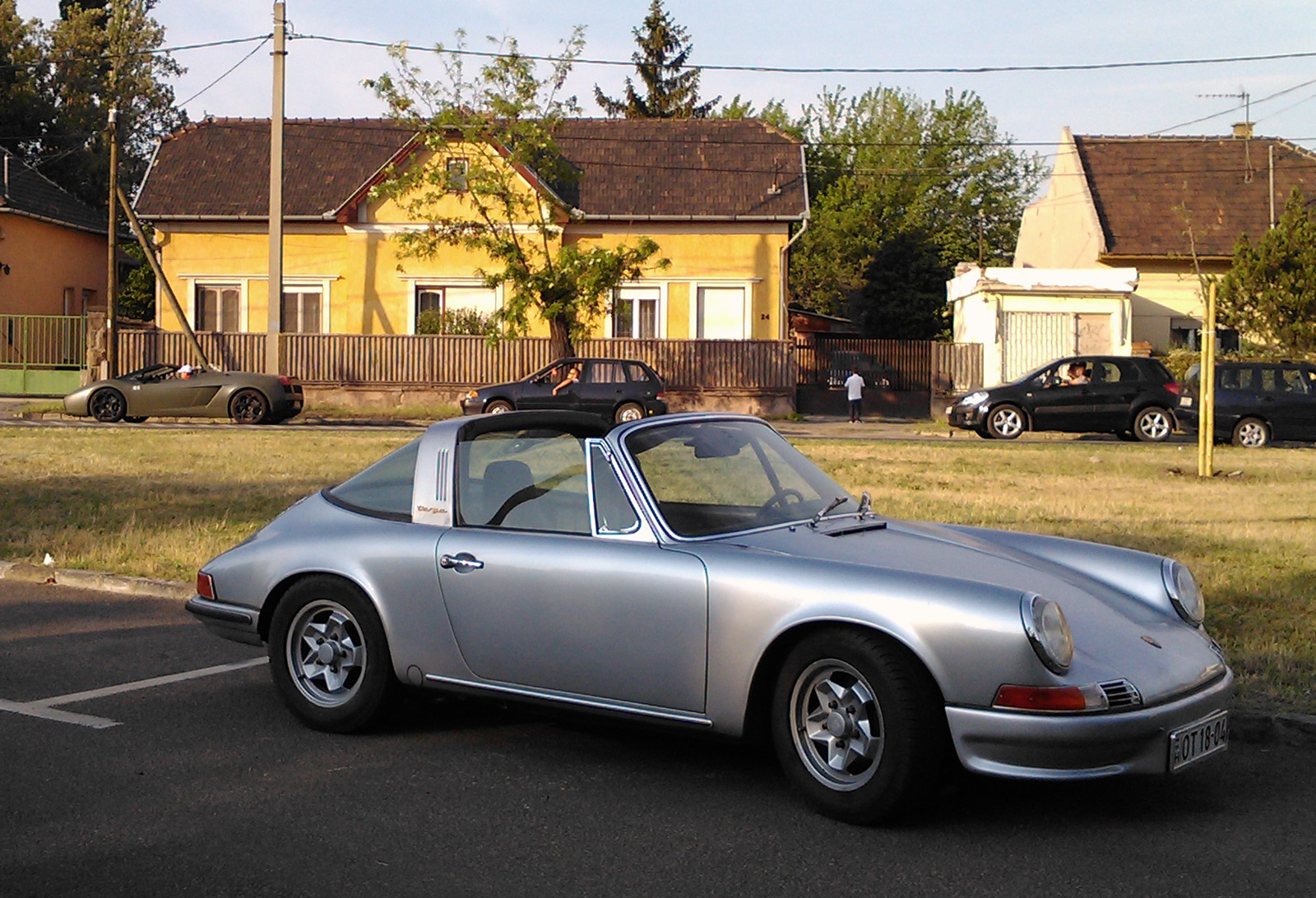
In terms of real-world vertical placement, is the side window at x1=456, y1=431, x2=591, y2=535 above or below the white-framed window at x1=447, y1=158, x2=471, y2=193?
below

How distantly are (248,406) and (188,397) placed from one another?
1.16m

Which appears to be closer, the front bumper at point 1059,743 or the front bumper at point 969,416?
→ the front bumper at point 1059,743

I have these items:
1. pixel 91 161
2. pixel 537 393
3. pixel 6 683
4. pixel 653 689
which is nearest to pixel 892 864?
pixel 653 689

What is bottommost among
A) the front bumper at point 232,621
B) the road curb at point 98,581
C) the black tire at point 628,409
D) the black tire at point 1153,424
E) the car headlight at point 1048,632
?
the road curb at point 98,581

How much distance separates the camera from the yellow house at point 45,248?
41.8 meters

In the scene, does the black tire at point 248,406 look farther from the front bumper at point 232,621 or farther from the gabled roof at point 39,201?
the front bumper at point 232,621

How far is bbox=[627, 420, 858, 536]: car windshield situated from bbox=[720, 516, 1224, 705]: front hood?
185 millimetres

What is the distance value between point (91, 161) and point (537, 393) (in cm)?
3725

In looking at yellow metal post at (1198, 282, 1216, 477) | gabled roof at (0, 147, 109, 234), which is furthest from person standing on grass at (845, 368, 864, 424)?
gabled roof at (0, 147, 109, 234)

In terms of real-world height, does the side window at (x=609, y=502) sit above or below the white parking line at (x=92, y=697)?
above

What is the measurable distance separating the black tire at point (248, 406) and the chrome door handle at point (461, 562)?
75.4ft

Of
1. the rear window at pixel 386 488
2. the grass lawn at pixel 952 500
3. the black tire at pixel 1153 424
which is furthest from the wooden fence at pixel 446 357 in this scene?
the rear window at pixel 386 488

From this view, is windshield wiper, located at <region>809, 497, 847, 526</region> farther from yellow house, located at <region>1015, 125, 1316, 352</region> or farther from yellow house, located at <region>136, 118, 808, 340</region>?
yellow house, located at <region>1015, 125, 1316, 352</region>

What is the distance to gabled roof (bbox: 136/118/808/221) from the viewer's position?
37.7 m
